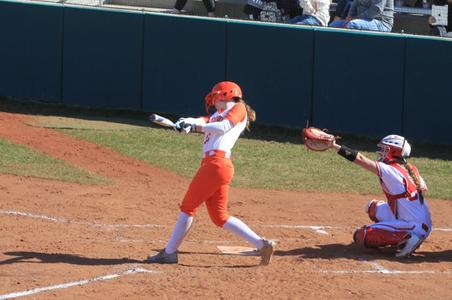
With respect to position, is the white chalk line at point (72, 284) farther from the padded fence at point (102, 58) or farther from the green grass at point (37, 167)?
the padded fence at point (102, 58)

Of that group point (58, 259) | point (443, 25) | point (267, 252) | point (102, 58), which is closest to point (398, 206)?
point (267, 252)

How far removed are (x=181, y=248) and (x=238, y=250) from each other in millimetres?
553

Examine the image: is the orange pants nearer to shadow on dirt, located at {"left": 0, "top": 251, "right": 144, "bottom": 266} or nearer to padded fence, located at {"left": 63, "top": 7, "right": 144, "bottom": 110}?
shadow on dirt, located at {"left": 0, "top": 251, "right": 144, "bottom": 266}

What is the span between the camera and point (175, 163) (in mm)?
13844

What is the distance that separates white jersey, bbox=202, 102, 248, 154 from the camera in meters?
8.56

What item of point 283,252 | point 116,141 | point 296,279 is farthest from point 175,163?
point 296,279

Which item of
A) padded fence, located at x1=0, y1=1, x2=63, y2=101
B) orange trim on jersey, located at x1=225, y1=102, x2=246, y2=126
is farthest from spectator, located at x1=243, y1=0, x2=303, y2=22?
orange trim on jersey, located at x1=225, y1=102, x2=246, y2=126

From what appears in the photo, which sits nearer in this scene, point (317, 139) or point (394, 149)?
point (317, 139)

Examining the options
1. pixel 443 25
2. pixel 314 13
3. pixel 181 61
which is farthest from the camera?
pixel 314 13

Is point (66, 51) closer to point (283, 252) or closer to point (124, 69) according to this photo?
point (124, 69)

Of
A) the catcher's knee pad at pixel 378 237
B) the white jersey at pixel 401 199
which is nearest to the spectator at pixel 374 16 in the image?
the white jersey at pixel 401 199

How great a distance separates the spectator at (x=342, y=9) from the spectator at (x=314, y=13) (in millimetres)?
660

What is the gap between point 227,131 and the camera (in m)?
8.56

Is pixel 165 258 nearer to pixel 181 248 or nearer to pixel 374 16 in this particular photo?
pixel 181 248
